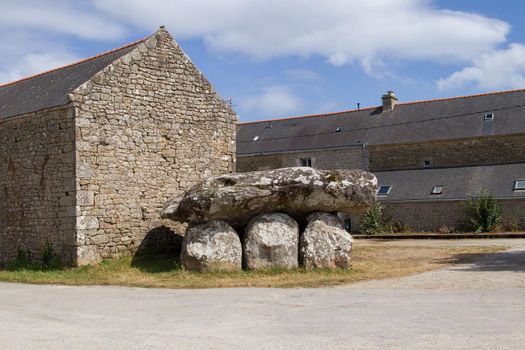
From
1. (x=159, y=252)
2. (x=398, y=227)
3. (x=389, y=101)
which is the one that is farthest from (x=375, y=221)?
(x=159, y=252)

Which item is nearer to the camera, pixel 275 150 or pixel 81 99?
pixel 81 99

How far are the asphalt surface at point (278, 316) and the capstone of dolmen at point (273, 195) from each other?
7.28 feet

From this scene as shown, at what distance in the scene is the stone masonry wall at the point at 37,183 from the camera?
44.3 feet

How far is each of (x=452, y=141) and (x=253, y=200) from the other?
20.5 meters

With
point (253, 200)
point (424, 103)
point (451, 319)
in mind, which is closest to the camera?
point (451, 319)

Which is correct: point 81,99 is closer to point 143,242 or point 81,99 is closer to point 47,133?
point 47,133

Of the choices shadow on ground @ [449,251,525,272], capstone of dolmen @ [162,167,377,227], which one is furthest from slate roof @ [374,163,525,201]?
capstone of dolmen @ [162,167,377,227]

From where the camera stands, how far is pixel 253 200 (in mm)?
12398

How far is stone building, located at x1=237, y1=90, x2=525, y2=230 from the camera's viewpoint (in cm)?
2683

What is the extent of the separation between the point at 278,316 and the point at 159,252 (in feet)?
25.5

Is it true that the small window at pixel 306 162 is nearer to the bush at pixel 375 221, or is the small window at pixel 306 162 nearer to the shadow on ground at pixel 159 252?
the bush at pixel 375 221

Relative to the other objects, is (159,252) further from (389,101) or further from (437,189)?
(389,101)

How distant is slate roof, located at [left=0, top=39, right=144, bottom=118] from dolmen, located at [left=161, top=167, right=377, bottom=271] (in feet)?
14.1

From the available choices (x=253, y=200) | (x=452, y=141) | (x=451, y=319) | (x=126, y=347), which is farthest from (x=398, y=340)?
(x=452, y=141)
